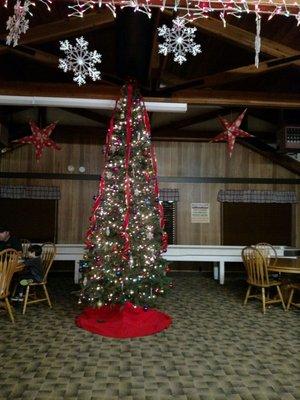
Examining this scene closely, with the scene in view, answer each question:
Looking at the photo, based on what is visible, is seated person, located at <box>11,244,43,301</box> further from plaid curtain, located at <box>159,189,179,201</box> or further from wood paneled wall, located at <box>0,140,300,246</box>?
plaid curtain, located at <box>159,189,179,201</box>

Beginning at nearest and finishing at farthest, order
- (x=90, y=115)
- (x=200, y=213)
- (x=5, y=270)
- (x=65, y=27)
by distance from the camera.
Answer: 1. (x=5, y=270)
2. (x=65, y=27)
3. (x=90, y=115)
4. (x=200, y=213)

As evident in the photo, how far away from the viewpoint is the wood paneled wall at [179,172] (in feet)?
28.0

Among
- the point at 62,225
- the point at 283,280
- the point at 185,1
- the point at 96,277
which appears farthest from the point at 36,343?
the point at 62,225

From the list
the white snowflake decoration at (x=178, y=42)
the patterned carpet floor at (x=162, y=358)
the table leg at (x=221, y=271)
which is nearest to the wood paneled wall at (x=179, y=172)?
the table leg at (x=221, y=271)

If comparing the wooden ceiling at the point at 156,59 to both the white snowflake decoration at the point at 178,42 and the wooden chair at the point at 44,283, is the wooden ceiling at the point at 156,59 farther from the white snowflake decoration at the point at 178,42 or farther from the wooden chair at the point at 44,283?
the wooden chair at the point at 44,283

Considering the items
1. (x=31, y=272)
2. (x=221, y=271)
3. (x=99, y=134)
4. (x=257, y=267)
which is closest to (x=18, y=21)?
(x=31, y=272)

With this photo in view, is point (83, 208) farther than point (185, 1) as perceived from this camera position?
Yes

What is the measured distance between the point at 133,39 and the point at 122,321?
3210mm

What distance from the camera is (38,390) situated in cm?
273

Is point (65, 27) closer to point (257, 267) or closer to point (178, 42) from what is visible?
point (178, 42)

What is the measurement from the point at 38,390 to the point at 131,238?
1999 mm

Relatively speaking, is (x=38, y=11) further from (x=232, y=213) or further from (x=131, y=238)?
(x=232, y=213)

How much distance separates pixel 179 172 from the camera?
8797mm

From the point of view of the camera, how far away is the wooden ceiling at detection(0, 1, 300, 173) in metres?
4.34
